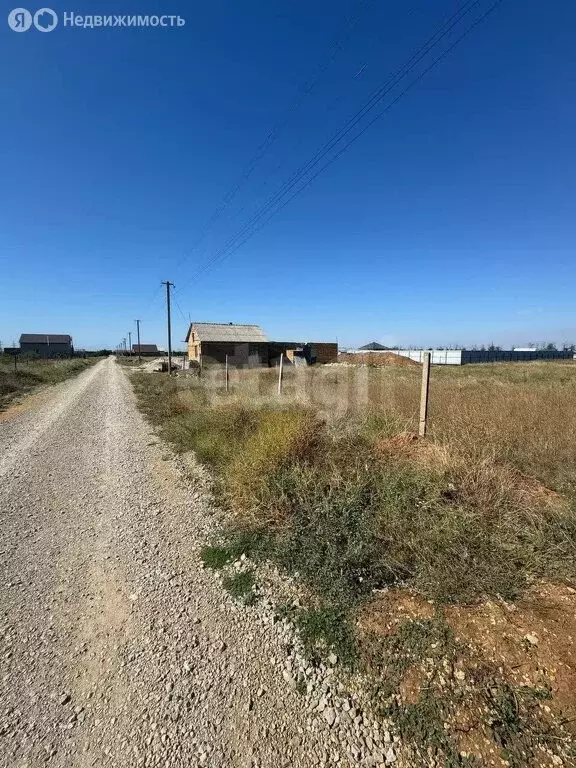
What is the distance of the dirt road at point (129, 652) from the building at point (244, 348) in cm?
3159

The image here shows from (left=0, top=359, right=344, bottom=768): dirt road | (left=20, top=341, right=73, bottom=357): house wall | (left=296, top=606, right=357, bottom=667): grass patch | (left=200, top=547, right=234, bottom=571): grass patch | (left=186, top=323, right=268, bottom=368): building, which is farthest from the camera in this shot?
(left=20, top=341, right=73, bottom=357): house wall

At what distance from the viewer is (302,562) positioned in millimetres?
3402

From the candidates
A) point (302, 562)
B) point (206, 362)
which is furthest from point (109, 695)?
Result: point (206, 362)

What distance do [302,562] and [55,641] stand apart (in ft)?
6.56

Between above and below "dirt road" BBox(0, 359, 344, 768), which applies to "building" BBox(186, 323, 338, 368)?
above

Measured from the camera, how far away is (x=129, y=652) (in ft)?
8.30

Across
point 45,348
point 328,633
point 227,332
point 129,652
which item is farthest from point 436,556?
point 45,348

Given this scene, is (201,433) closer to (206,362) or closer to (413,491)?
(413,491)

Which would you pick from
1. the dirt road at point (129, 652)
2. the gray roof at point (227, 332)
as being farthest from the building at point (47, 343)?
the dirt road at point (129, 652)

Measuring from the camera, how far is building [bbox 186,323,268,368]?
122ft

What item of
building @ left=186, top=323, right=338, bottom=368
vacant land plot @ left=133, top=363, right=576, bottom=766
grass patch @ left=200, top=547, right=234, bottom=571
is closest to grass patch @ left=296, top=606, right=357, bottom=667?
vacant land plot @ left=133, top=363, right=576, bottom=766

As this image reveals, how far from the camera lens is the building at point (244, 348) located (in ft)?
123

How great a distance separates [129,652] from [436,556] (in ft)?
8.28

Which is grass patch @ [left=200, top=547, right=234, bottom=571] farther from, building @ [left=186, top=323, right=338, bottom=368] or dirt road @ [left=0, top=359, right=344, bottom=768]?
building @ [left=186, top=323, right=338, bottom=368]
